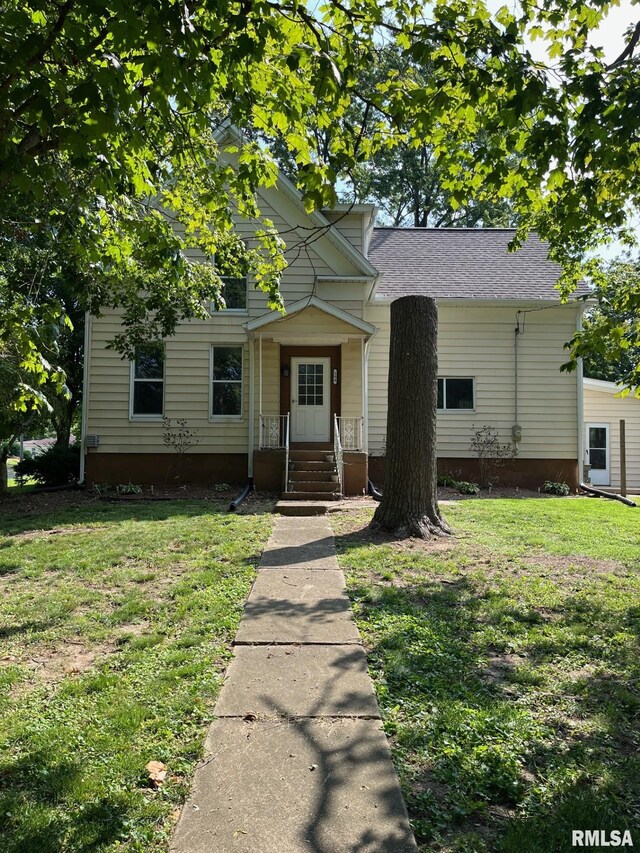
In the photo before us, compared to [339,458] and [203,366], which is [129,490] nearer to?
[203,366]

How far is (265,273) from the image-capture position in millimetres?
6180

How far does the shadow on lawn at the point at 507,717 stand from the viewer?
2.23 meters

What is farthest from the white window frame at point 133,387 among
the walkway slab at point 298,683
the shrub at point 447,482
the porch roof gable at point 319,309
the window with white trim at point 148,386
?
the walkway slab at point 298,683

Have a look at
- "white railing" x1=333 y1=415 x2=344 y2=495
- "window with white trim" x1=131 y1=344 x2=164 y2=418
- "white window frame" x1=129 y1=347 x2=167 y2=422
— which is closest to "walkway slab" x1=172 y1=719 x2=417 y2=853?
"white railing" x1=333 y1=415 x2=344 y2=495

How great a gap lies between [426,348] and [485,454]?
741 centimetres

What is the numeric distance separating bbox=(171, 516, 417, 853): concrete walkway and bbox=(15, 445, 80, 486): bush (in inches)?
454

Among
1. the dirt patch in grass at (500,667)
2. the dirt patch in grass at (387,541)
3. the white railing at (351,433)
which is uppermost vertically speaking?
the white railing at (351,433)

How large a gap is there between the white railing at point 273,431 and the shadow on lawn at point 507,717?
8.24m

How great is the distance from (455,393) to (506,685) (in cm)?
1213

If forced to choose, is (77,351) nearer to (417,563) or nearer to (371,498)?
(371,498)

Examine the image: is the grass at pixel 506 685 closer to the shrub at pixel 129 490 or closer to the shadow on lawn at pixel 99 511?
the shadow on lawn at pixel 99 511

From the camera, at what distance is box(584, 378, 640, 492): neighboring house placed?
19000 millimetres

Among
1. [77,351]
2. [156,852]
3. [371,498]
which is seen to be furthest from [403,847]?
[77,351]

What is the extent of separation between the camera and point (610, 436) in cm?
1912
